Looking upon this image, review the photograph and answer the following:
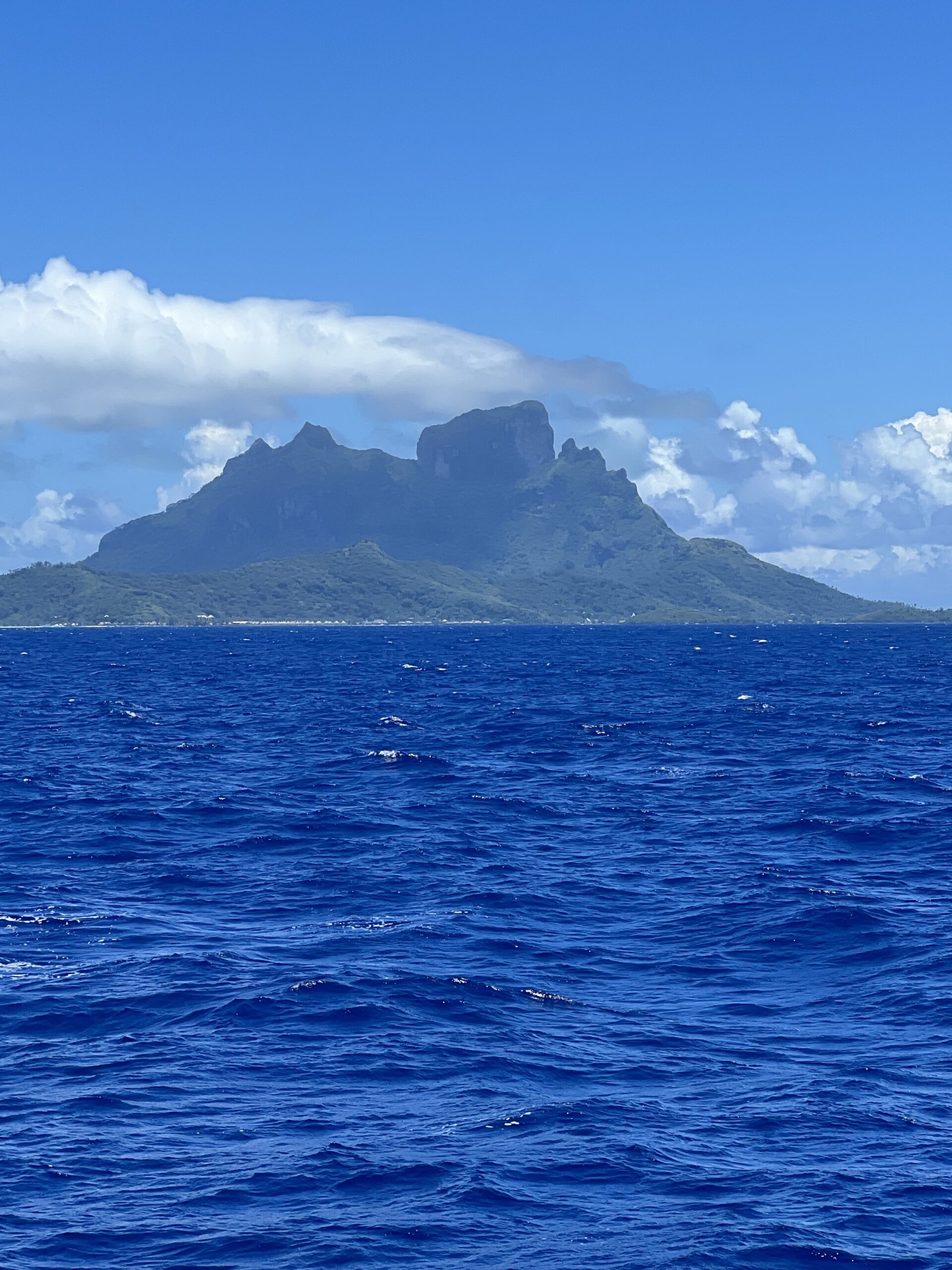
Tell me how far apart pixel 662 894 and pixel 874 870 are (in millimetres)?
9382

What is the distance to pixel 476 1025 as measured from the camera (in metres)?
33.5

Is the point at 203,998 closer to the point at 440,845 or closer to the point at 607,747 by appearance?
the point at 440,845

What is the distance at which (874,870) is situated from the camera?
2057 inches

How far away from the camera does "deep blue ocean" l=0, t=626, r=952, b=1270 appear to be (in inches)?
918

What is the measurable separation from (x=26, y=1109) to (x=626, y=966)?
17200mm

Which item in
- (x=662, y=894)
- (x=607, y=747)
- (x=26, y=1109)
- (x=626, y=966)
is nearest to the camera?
(x=26, y=1109)

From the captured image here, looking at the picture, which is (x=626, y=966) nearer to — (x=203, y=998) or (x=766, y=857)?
(x=203, y=998)

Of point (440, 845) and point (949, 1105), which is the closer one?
point (949, 1105)

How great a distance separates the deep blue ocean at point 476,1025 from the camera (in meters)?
23.3

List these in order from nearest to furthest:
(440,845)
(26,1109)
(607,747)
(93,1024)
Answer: (26,1109)
(93,1024)
(440,845)
(607,747)

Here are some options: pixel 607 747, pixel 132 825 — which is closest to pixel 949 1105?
pixel 132 825

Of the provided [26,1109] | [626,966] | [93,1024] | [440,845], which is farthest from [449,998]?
[440,845]

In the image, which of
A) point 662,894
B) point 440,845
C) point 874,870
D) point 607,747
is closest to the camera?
point 662,894

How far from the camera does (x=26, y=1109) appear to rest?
27.8 metres
